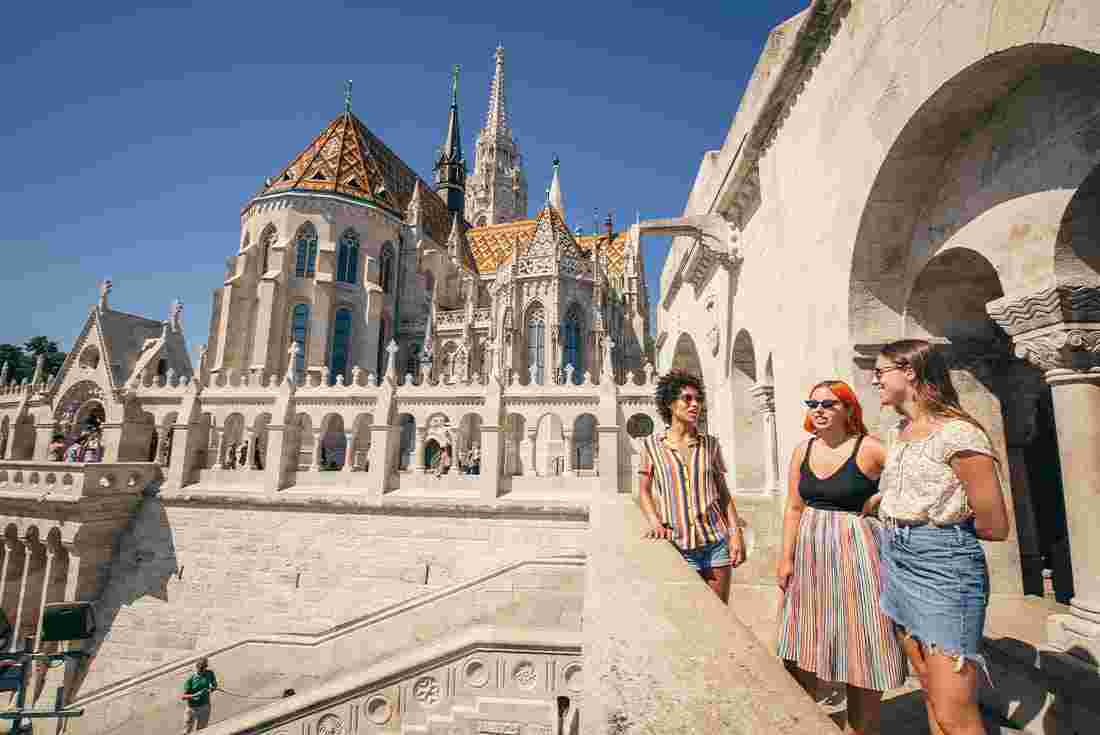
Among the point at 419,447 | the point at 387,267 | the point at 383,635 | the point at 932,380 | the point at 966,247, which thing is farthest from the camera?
the point at 387,267

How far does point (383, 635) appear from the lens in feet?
25.6

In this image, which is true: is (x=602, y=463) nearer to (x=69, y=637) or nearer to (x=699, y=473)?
(x=699, y=473)

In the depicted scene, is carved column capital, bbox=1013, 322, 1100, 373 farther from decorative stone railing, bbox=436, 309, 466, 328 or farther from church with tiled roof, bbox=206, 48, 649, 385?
decorative stone railing, bbox=436, 309, 466, 328

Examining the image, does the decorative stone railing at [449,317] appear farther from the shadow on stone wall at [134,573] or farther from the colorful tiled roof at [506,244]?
the shadow on stone wall at [134,573]

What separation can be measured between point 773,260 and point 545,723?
597 centimetres

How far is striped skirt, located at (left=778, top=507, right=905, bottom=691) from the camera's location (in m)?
2.18

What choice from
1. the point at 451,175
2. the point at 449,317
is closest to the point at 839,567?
the point at 449,317

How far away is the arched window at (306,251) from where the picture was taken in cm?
2664

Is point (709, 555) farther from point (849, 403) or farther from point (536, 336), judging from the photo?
point (536, 336)

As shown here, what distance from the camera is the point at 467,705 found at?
18.0 feet

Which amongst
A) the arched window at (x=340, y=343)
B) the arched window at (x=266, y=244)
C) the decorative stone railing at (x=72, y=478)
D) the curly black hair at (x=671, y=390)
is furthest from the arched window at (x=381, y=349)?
the curly black hair at (x=671, y=390)

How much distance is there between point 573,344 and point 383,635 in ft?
67.6

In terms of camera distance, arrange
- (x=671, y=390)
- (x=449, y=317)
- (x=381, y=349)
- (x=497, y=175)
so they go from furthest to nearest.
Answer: (x=497, y=175), (x=449, y=317), (x=381, y=349), (x=671, y=390)

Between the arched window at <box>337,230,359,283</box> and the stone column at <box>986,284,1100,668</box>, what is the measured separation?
93.7 ft
